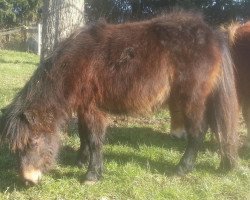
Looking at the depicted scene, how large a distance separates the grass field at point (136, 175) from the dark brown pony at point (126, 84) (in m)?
0.20

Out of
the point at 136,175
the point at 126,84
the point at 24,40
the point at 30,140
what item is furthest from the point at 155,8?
the point at 24,40

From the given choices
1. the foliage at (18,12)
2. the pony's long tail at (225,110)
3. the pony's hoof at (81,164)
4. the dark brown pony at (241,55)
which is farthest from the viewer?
the foliage at (18,12)

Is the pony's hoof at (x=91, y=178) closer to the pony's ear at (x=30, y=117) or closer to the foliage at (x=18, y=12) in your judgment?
the pony's ear at (x=30, y=117)

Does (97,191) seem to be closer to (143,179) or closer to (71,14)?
(143,179)

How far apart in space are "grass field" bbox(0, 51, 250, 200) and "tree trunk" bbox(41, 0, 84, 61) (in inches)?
54.8

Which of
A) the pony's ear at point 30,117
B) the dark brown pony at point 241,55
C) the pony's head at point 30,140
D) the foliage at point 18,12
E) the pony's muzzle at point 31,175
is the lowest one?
the pony's muzzle at point 31,175

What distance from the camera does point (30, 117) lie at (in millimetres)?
4094

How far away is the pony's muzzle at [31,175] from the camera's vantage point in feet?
13.1

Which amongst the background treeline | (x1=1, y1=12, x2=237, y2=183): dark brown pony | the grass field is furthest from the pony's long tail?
the background treeline

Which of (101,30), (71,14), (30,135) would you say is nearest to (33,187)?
(30,135)

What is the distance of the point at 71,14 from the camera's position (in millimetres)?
5852

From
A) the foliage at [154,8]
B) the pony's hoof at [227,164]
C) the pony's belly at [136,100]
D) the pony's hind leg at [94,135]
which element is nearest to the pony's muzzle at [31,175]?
the pony's hind leg at [94,135]

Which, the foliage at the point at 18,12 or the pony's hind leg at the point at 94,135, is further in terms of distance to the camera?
the foliage at the point at 18,12

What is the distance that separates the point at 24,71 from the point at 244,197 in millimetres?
9398
